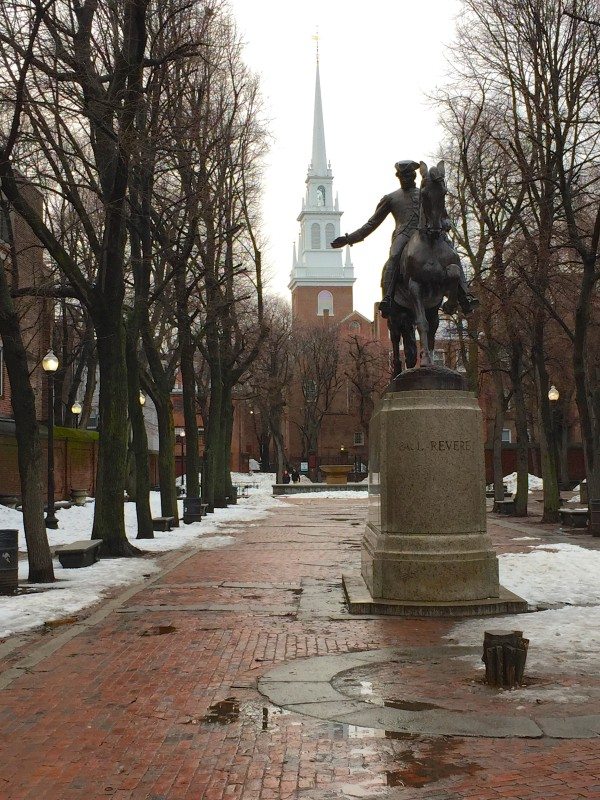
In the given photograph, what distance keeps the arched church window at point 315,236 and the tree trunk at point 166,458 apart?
297 ft

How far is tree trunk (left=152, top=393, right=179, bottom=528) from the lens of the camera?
88.9 ft

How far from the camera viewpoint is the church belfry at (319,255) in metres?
112

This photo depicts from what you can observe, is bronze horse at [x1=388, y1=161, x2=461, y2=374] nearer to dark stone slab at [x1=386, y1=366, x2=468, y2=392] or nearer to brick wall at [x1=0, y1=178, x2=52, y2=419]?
dark stone slab at [x1=386, y1=366, x2=468, y2=392]

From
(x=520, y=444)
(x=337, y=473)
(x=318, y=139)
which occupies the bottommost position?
(x=337, y=473)

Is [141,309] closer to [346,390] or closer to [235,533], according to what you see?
[235,533]

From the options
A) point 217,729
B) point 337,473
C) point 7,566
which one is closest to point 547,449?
point 7,566

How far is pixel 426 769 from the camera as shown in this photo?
5441 mm

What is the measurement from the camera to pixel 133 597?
13.0 metres

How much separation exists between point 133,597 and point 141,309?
10.3m

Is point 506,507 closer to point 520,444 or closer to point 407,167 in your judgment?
point 520,444

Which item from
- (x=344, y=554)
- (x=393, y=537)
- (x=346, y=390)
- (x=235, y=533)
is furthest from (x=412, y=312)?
(x=346, y=390)

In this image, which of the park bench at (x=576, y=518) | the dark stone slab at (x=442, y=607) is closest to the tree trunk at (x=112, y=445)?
the dark stone slab at (x=442, y=607)

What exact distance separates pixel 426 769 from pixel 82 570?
1147 cm

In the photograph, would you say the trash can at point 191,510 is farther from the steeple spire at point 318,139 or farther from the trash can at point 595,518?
the steeple spire at point 318,139
